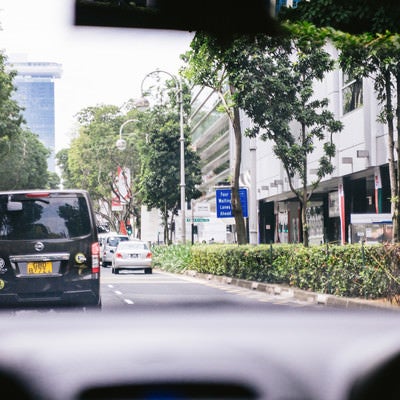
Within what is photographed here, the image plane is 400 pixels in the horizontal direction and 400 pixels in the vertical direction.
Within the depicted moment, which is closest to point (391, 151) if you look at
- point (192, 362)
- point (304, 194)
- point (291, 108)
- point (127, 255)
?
point (127, 255)

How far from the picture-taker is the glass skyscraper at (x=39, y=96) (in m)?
1.41

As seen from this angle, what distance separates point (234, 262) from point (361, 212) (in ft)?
36.2

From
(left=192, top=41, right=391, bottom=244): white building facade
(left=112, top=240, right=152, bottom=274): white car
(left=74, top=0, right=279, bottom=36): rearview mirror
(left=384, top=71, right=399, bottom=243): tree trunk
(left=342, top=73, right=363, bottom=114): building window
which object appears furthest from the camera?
(left=384, top=71, right=399, bottom=243): tree trunk

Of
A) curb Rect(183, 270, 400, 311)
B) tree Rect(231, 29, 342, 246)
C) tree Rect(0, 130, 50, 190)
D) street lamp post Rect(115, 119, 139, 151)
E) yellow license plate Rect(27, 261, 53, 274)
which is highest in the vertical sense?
tree Rect(231, 29, 342, 246)

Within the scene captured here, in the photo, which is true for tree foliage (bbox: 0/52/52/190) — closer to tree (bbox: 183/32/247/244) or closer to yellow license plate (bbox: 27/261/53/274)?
yellow license plate (bbox: 27/261/53/274)

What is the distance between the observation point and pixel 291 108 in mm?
2148

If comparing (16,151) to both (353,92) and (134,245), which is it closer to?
(353,92)

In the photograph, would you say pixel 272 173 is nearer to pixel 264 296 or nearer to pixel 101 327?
pixel 264 296

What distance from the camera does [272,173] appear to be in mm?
2355

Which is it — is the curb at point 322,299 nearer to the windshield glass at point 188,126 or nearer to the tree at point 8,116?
the windshield glass at point 188,126

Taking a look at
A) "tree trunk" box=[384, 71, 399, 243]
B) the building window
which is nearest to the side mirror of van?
the building window

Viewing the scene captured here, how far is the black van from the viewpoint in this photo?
1563mm

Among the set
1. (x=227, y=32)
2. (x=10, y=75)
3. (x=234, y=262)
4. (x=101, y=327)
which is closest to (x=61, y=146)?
(x=10, y=75)

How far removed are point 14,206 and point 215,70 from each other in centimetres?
69
